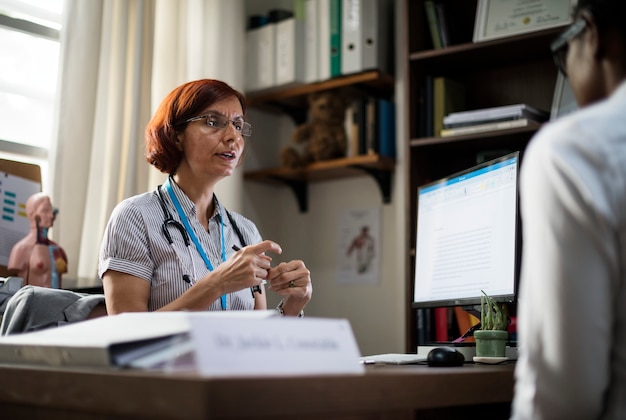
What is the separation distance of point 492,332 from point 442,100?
60.9 inches

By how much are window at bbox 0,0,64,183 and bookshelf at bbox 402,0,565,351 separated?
1.29 meters

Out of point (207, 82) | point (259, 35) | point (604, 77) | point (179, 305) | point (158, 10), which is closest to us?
point (604, 77)

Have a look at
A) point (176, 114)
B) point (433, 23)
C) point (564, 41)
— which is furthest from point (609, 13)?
point (433, 23)

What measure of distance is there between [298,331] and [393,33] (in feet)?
8.24

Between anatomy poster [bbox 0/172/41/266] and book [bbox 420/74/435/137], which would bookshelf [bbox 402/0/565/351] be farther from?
anatomy poster [bbox 0/172/41/266]

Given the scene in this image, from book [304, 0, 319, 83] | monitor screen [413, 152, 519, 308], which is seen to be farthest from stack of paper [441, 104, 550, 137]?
monitor screen [413, 152, 519, 308]

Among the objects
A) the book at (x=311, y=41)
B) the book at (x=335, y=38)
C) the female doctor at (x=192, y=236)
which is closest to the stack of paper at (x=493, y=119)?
the book at (x=335, y=38)

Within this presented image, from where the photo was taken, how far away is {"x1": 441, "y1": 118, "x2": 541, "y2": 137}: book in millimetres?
2629

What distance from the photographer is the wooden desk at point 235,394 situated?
2.61 feet

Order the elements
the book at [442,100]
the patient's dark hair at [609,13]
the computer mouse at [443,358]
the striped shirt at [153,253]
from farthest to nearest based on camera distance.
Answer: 1. the book at [442,100]
2. the striped shirt at [153,253]
3. the computer mouse at [443,358]
4. the patient's dark hair at [609,13]

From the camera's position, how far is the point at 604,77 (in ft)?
3.10

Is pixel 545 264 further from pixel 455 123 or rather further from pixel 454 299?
pixel 455 123

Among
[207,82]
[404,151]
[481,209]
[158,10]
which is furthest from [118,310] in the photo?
[158,10]

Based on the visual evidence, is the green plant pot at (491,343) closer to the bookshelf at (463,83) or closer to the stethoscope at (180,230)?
the stethoscope at (180,230)
